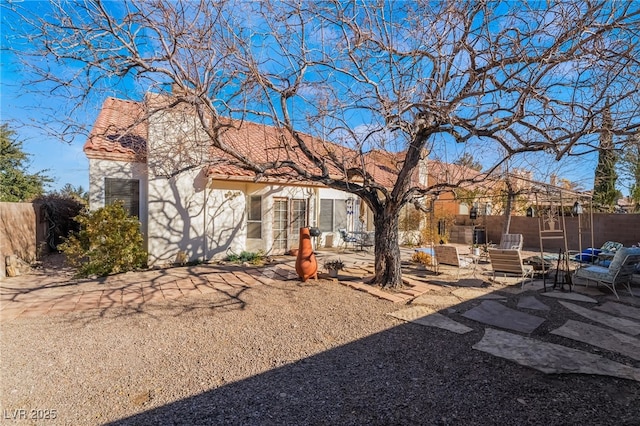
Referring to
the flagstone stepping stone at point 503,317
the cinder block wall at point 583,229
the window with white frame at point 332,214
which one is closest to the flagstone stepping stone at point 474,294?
the flagstone stepping stone at point 503,317

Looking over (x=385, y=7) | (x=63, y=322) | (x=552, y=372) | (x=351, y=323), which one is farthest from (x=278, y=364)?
(x=385, y=7)

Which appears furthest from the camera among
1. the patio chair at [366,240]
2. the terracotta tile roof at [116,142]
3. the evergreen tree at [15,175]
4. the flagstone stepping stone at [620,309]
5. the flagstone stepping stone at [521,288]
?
the evergreen tree at [15,175]

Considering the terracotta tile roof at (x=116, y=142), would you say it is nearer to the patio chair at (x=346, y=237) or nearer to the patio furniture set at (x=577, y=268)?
the patio chair at (x=346, y=237)

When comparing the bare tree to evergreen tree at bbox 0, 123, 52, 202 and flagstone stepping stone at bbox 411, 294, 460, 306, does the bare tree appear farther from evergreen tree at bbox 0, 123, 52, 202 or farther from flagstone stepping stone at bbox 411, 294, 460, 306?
evergreen tree at bbox 0, 123, 52, 202

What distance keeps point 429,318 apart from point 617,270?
499cm

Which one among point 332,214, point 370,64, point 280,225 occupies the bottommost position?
point 280,225

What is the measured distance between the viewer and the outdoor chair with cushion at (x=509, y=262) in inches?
321

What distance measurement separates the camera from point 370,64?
6727mm

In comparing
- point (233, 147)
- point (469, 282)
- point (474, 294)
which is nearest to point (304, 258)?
point (233, 147)

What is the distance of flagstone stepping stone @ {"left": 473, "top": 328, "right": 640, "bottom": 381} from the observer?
3.87 metres

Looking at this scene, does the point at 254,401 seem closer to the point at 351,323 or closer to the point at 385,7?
the point at 351,323

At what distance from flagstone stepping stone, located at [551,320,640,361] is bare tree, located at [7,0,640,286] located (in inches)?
114

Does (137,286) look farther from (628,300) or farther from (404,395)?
(628,300)

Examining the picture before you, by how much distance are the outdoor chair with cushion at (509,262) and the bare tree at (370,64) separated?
2859mm
